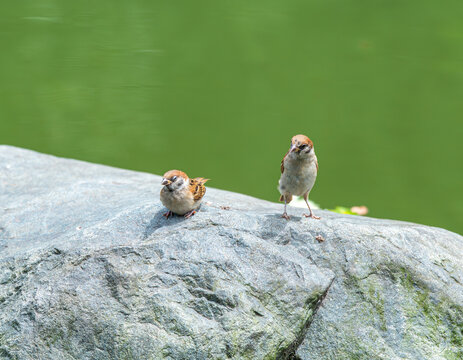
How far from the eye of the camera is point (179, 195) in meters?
4.01

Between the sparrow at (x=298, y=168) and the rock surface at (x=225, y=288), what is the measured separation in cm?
25

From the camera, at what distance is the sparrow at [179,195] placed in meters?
4.04

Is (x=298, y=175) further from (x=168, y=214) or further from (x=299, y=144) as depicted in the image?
(x=168, y=214)

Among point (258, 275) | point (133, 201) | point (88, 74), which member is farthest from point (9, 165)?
point (88, 74)

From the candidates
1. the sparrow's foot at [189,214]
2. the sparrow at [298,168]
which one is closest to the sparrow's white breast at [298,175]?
the sparrow at [298,168]

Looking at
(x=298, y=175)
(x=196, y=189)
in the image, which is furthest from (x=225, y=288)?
(x=298, y=175)

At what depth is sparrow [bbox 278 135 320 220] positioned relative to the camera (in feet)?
14.0

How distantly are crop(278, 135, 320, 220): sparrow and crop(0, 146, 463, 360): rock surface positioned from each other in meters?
0.25

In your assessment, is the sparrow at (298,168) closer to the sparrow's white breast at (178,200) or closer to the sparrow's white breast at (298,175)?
the sparrow's white breast at (298,175)

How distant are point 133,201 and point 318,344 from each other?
1736mm

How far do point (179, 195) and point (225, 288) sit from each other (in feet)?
2.41

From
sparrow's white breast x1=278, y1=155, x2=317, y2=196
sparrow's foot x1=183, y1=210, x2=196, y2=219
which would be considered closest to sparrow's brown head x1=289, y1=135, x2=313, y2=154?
sparrow's white breast x1=278, y1=155, x2=317, y2=196

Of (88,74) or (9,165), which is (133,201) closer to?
(9,165)

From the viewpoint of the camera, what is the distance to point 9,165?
5488 mm
